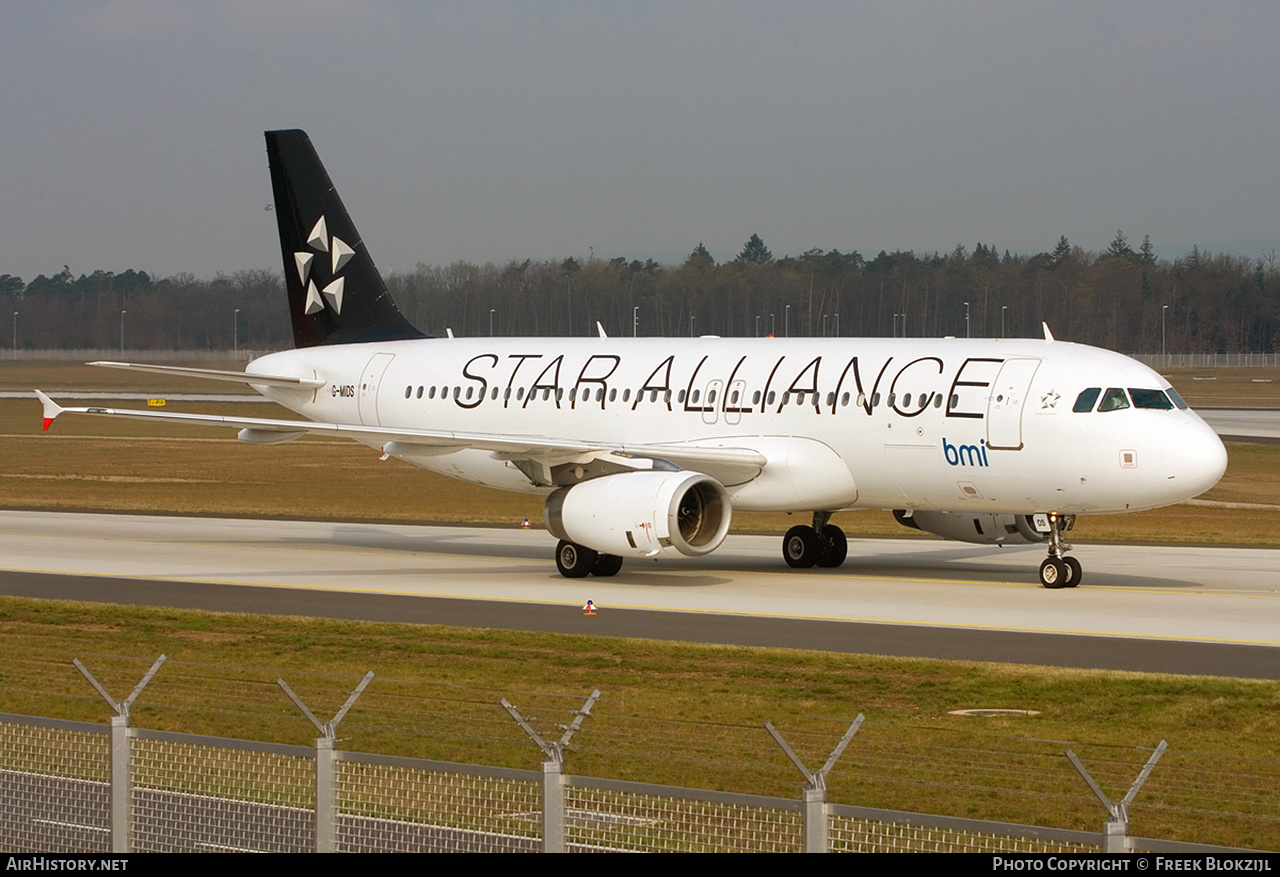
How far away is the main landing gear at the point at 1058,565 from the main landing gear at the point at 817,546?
15.5 ft

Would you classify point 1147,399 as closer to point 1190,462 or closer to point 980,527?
point 1190,462

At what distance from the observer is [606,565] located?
29.0 m

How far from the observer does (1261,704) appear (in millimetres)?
17250

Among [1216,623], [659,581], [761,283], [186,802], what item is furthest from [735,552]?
[761,283]

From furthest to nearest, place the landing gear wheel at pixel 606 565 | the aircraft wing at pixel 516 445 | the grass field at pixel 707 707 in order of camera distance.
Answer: the landing gear wheel at pixel 606 565 < the aircraft wing at pixel 516 445 < the grass field at pixel 707 707

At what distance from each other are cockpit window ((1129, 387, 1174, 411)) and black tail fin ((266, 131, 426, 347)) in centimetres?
1666

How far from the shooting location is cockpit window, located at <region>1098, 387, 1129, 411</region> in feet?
82.9

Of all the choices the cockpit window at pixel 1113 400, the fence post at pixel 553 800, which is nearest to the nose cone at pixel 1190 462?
the cockpit window at pixel 1113 400

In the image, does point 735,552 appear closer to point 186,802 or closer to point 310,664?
point 310,664

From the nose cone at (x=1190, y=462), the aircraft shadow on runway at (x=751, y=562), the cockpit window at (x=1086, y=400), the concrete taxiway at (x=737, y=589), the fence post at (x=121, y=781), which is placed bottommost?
the aircraft shadow on runway at (x=751, y=562)

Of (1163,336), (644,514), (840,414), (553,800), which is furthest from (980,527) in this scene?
(1163,336)

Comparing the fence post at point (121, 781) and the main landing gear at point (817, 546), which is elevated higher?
the fence post at point (121, 781)

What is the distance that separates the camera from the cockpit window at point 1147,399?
25281 millimetres

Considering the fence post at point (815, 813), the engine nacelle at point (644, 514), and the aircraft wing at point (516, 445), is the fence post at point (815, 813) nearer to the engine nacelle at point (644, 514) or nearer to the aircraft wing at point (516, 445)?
the engine nacelle at point (644, 514)
